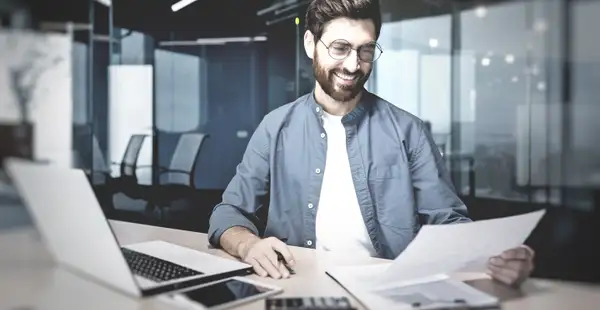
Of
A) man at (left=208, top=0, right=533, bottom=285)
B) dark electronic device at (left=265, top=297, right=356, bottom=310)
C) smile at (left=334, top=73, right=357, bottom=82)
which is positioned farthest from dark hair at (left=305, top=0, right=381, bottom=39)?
dark electronic device at (left=265, top=297, right=356, bottom=310)

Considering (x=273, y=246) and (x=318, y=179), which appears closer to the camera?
(x=273, y=246)

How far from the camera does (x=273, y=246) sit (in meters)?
1.42

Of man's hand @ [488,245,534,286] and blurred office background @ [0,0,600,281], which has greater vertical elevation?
blurred office background @ [0,0,600,281]

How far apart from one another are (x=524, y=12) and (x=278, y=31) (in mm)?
747

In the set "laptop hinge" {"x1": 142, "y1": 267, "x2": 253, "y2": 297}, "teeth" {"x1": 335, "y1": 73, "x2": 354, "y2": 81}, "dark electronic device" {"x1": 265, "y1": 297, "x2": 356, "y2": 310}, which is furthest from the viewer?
"teeth" {"x1": 335, "y1": 73, "x2": 354, "y2": 81}

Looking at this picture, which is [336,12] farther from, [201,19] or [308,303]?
[308,303]

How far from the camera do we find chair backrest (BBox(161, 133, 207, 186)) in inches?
75.9

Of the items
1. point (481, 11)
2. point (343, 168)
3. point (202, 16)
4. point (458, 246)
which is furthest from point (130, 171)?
point (481, 11)

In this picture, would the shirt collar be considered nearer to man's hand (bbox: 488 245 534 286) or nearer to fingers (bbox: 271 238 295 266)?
fingers (bbox: 271 238 295 266)

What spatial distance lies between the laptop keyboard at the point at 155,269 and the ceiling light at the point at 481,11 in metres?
1.13

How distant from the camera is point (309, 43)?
1813 mm

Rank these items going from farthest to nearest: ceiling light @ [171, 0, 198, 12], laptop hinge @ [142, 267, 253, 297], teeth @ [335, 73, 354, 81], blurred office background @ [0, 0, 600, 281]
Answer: ceiling light @ [171, 0, 198, 12], teeth @ [335, 73, 354, 81], blurred office background @ [0, 0, 600, 281], laptop hinge @ [142, 267, 253, 297]

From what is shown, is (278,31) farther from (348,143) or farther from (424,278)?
(424,278)

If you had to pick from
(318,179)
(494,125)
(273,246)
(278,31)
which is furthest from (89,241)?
(494,125)
